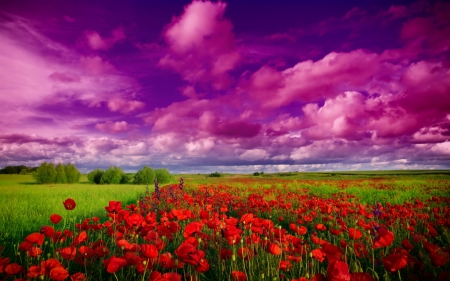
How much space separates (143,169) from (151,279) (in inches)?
1708

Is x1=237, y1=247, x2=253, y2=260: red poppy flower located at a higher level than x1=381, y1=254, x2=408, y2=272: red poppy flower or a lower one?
lower

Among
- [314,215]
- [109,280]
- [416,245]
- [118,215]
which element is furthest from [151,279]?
[314,215]

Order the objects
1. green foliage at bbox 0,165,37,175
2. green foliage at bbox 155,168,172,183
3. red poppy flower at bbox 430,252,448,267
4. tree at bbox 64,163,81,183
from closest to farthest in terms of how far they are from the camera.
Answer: red poppy flower at bbox 430,252,448,267 → green foliage at bbox 155,168,172,183 → tree at bbox 64,163,81,183 → green foliage at bbox 0,165,37,175

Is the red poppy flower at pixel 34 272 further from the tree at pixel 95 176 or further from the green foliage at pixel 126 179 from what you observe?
the tree at pixel 95 176

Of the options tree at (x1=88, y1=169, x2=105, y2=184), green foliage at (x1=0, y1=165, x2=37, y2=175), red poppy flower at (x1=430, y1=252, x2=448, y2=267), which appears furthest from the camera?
green foliage at (x1=0, y1=165, x2=37, y2=175)

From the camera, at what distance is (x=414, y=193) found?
→ 12570 millimetres

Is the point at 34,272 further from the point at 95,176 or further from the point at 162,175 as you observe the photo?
the point at 95,176

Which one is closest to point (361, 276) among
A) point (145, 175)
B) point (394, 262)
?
point (394, 262)

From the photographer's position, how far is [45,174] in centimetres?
4000

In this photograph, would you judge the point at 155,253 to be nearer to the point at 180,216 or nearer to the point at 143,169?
the point at 180,216

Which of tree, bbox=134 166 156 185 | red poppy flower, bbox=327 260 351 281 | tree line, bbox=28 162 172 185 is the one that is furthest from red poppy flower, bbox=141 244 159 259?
tree, bbox=134 166 156 185

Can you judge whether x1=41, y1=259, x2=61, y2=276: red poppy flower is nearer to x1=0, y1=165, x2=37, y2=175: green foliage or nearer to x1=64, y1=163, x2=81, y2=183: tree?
x1=64, y1=163, x2=81, y2=183: tree

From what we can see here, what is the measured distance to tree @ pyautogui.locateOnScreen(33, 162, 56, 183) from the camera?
3972 cm

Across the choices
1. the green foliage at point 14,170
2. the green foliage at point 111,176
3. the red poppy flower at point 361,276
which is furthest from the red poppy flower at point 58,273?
the green foliage at point 14,170
